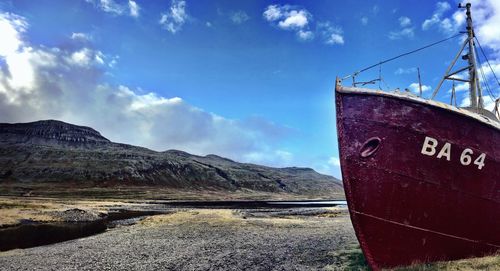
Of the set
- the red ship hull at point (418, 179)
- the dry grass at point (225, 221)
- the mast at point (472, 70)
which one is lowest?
the dry grass at point (225, 221)

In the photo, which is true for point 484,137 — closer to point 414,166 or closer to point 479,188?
point 479,188

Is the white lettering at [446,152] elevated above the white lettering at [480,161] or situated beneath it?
elevated above

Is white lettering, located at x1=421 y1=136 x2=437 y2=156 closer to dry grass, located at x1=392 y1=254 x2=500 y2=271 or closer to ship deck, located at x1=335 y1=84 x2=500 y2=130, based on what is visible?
ship deck, located at x1=335 y1=84 x2=500 y2=130

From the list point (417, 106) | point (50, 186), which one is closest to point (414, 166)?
point (417, 106)

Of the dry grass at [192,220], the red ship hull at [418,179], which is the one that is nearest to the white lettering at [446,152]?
the red ship hull at [418,179]

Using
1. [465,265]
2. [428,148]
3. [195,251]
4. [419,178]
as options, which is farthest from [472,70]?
[195,251]

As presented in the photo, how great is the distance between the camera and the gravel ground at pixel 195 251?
20406 mm

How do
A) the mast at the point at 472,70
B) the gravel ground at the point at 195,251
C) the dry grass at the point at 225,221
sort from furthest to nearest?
the dry grass at the point at 225,221, the gravel ground at the point at 195,251, the mast at the point at 472,70

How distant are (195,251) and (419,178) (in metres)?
15.3

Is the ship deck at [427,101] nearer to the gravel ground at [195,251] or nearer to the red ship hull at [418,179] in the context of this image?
the red ship hull at [418,179]

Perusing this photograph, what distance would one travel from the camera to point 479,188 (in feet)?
48.4

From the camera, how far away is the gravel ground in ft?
66.9

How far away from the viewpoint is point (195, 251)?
24516mm

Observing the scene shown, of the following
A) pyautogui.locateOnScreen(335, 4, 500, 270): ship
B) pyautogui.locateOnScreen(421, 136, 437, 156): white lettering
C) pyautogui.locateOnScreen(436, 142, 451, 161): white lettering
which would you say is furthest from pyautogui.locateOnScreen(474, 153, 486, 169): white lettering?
pyautogui.locateOnScreen(421, 136, 437, 156): white lettering
